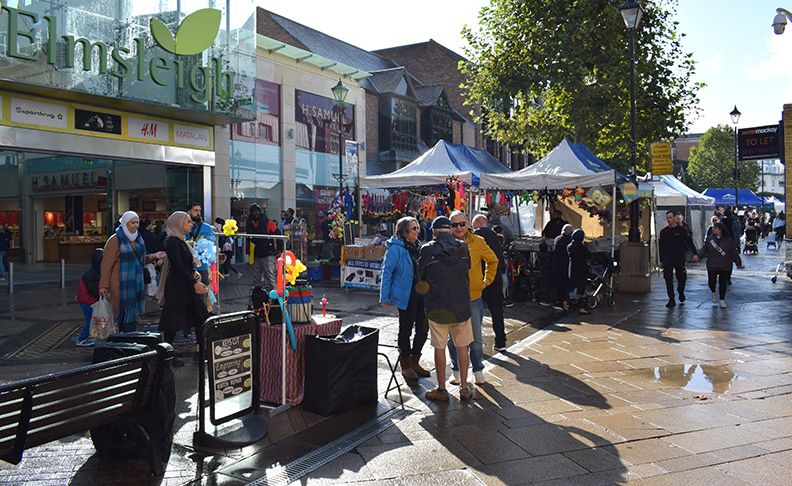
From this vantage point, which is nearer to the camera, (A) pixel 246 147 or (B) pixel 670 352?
(B) pixel 670 352

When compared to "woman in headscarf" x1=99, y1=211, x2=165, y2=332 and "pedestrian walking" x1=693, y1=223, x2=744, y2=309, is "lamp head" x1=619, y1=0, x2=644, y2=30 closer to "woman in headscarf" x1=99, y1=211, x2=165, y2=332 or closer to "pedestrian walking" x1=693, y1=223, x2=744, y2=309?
"pedestrian walking" x1=693, y1=223, x2=744, y2=309

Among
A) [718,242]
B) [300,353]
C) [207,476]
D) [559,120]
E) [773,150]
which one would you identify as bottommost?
[207,476]

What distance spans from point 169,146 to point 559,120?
1309 centimetres

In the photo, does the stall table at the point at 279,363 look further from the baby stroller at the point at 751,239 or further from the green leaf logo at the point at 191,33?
the baby stroller at the point at 751,239

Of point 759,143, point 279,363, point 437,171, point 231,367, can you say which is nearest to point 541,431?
point 279,363

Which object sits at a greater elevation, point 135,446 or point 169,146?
→ point 169,146

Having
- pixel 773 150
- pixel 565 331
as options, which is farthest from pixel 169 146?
pixel 773 150

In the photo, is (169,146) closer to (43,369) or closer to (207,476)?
(43,369)

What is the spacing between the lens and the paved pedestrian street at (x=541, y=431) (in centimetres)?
393

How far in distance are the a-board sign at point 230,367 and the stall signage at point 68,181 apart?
18.5m

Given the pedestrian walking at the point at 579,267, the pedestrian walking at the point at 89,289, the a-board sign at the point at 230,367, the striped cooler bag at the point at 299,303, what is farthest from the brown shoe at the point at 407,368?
the pedestrian walking at the point at 579,267

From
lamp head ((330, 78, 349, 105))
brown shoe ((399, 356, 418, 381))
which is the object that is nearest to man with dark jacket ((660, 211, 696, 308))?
brown shoe ((399, 356, 418, 381))

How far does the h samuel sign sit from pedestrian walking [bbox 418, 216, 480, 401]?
1118 cm

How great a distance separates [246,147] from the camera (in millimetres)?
21172
